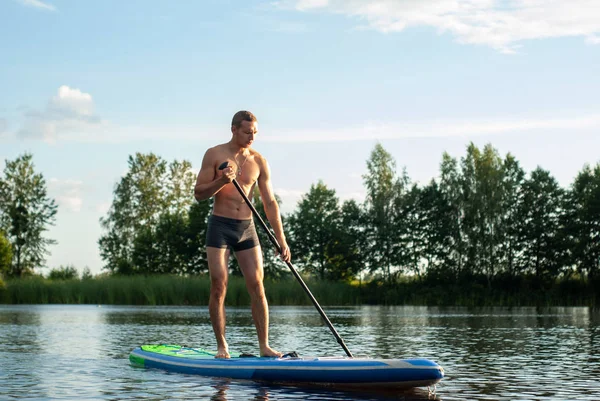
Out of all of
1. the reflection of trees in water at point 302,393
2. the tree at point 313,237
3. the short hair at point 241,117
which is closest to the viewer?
the reflection of trees in water at point 302,393

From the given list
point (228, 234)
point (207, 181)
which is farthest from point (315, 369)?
point (207, 181)

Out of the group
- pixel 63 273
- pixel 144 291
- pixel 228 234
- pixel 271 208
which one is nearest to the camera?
pixel 228 234

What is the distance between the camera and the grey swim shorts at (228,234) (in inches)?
375

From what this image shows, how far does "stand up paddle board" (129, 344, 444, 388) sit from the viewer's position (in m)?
8.05

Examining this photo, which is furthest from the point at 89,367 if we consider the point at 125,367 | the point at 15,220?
the point at 15,220

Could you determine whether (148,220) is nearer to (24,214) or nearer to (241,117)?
(24,214)

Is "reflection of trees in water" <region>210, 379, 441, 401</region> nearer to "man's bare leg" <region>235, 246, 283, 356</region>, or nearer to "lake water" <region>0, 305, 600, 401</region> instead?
"lake water" <region>0, 305, 600, 401</region>

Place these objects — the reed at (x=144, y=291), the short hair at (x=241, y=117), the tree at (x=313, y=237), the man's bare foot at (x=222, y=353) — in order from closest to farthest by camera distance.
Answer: the short hair at (x=241, y=117) → the man's bare foot at (x=222, y=353) → the reed at (x=144, y=291) → the tree at (x=313, y=237)

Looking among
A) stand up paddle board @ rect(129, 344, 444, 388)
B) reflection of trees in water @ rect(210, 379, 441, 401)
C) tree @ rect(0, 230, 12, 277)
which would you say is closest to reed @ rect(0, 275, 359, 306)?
tree @ rect(0, 230, 12, 277)

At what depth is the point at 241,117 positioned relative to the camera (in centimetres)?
947

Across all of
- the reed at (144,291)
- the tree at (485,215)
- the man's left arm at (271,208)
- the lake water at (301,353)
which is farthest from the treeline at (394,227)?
the man's left arm at (271,208)

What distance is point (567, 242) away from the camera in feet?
192

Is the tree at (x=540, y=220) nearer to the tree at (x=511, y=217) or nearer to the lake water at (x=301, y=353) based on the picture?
the tree at (x=511, y=217)

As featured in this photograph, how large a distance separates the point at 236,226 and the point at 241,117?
122cm
